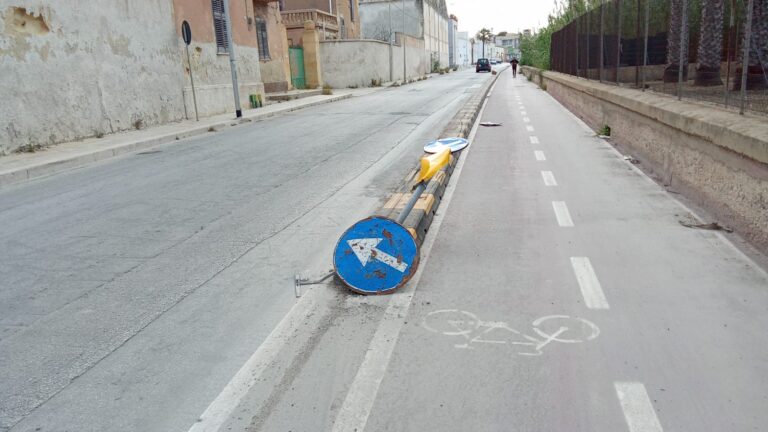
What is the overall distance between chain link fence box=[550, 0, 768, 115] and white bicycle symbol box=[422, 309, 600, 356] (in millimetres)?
4089

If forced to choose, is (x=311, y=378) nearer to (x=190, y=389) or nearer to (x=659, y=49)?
(x=190, y=389)

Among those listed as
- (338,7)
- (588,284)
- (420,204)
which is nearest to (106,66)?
(420,204)

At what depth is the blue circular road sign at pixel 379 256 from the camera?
4.50 metres

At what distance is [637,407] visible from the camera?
2.94m

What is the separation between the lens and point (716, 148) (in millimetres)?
6305

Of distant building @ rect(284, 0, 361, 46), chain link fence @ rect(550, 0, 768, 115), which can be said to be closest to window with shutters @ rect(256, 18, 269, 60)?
distant building @ rect(284, 0, 361, 46)

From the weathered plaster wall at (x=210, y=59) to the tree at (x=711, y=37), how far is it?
52.3 ft

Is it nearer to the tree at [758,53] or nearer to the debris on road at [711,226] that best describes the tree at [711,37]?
the tree at [758,53]

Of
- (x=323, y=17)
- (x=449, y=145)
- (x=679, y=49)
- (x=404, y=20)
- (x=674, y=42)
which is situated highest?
(x=404, y=20)

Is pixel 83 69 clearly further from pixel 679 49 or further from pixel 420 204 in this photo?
pixel 679 49

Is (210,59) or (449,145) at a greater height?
(210,59)

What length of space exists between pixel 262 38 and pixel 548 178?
80.9ft

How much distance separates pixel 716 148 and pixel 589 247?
6.87 ft

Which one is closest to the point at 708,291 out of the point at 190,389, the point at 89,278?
the point at 190,389
